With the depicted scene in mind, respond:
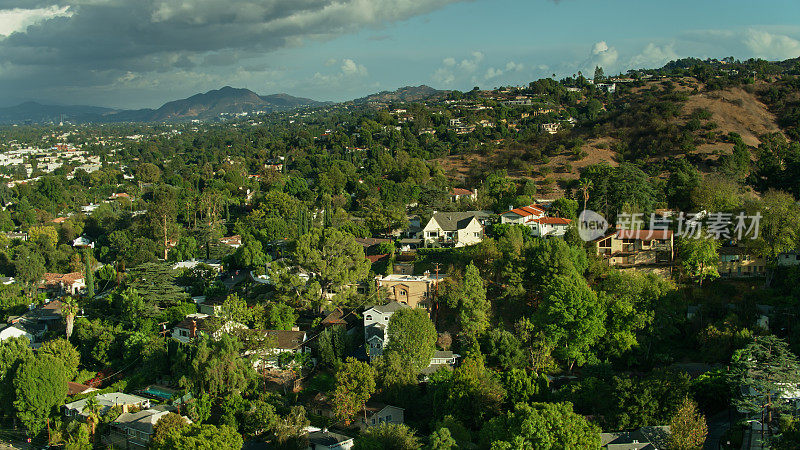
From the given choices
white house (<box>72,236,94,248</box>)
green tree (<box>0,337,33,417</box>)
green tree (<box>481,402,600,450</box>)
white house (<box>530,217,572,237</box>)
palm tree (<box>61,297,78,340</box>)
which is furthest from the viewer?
white house (<box>72,236,94,248</box>)

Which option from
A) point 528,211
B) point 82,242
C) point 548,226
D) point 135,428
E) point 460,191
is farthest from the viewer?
point 460,191

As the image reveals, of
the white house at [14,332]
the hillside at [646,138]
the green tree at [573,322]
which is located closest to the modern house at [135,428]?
the white house at [14,332]

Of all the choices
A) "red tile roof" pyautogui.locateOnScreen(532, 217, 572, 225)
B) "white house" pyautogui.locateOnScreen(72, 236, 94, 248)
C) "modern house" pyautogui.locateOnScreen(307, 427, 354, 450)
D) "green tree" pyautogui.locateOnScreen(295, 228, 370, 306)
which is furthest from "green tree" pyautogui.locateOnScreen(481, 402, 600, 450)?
"white house" pyautogui.locateOnScreen(72, 236, 94, 248)

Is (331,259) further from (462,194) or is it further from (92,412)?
(462,194)

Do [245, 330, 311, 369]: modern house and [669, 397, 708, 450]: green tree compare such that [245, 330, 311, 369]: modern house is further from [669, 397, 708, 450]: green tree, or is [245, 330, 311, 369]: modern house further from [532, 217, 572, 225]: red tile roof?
[669, 397, 708, 450]: green tree

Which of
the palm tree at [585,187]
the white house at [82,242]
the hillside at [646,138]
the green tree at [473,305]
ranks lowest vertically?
the white house at [82,242]

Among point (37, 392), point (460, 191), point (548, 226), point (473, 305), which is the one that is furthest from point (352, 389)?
point (460, 191)

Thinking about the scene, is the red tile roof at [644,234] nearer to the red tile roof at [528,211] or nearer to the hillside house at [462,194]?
the red tile roof at [528,211]
